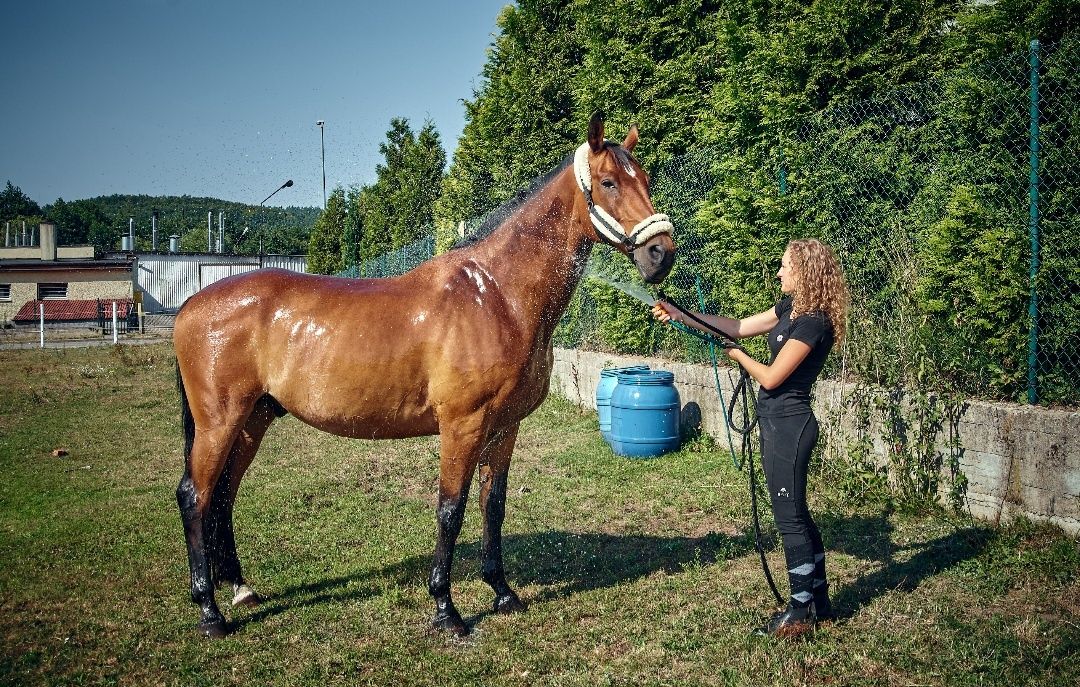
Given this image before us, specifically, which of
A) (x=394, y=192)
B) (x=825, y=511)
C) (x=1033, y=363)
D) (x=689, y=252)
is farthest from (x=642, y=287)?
(x=394, y=192)

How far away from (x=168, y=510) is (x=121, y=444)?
3.68 metres

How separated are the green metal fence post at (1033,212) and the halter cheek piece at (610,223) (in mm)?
3167

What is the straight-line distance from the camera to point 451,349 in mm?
4402

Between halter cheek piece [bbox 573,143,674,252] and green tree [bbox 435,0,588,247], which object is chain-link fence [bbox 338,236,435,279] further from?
halter cheek piece [bbox 573,143,674,252]

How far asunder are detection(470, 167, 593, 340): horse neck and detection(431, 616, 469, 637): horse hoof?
174 centimetres

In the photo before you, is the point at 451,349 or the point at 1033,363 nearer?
the point at 451,349

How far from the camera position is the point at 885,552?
5.34 meters

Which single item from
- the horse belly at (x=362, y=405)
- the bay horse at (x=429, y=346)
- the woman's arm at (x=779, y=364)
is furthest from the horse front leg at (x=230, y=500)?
the woman's arm at (x=779, y=364)

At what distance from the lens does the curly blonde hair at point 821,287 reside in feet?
→ 13.3

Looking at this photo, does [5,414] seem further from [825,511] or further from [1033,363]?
[1033,363]

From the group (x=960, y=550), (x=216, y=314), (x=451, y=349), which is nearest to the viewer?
(x=451, y=349)

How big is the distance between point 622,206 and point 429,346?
1.38 m

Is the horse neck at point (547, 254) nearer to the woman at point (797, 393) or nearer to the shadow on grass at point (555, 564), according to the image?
the woman at point (797, 393)

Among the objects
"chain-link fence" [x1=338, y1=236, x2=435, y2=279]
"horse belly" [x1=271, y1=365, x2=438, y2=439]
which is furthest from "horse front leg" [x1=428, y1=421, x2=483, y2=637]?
"chain-link fence" [x1=338, y1=236, x2=435, y2=279]
